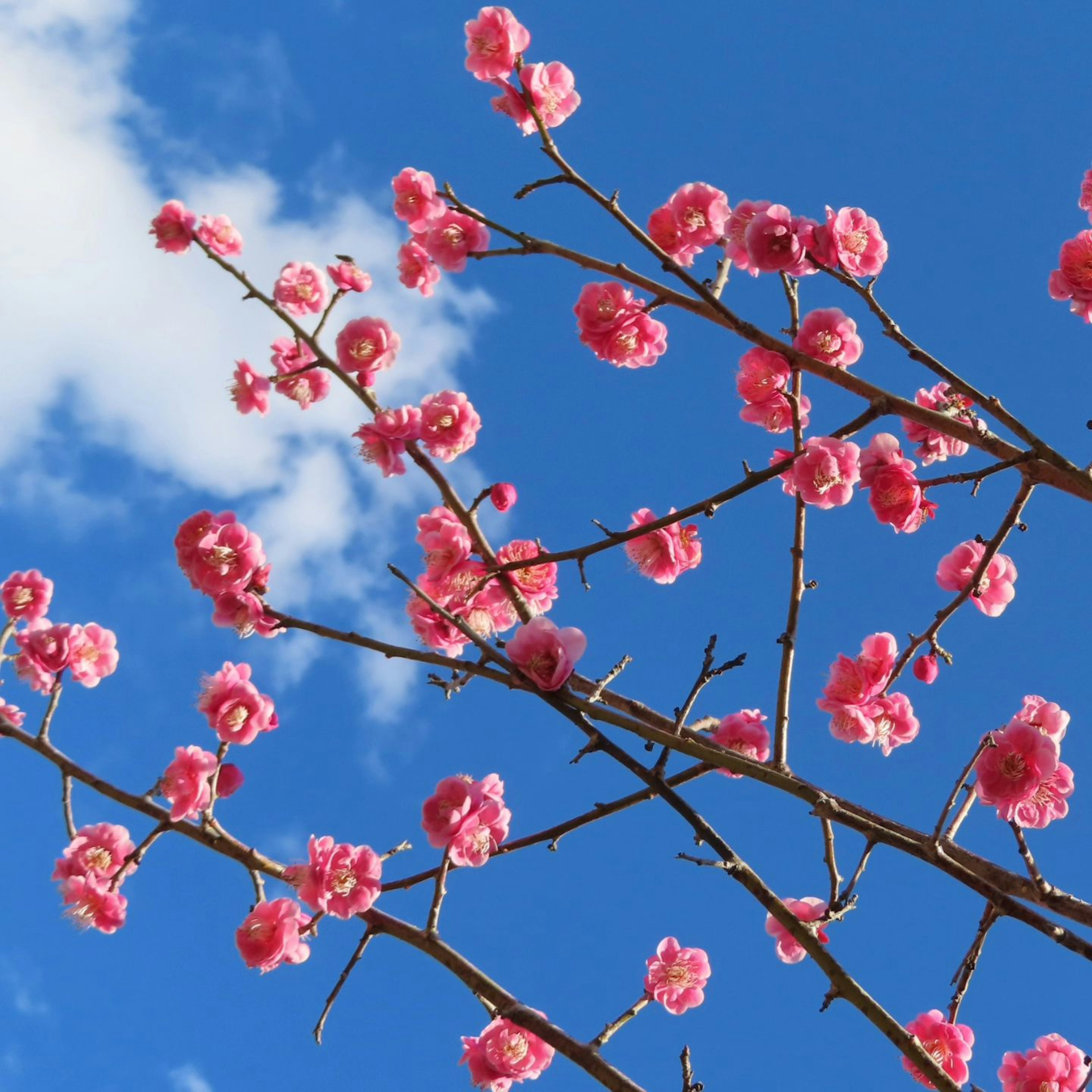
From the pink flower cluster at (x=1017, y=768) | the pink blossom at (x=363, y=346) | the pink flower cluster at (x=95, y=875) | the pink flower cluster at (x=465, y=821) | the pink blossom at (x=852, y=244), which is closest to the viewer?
the pink flower cluster at (x=1017, y=768)

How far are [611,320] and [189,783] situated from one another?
2.14 meters

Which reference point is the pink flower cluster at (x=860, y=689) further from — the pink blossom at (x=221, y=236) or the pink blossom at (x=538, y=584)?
the pink blossom at (x=221, y=236)

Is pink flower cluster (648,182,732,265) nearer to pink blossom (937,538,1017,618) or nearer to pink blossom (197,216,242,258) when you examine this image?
pink blossom (937,538,1017,618)

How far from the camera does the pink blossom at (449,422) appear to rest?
3592mm

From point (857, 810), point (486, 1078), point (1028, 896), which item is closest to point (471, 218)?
point (857, 810)

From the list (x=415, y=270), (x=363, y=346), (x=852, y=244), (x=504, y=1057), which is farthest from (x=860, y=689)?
(x=415, y=270)

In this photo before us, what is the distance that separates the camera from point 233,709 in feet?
10.8

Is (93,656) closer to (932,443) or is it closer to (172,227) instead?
(172,227)

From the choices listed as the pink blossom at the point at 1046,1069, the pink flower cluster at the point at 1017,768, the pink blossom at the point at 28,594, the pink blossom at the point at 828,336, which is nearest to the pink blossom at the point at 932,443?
the pink blossom at the point at 828,336

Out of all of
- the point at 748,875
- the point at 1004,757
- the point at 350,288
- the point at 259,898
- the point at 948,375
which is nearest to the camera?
the point at 748,875

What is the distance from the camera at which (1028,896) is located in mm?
2348

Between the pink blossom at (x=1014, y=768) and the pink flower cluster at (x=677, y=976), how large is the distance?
1656mm

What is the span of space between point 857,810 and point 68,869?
2.79 m

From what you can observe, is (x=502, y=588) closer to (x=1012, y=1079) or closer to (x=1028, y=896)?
(x=1028, y=896)
